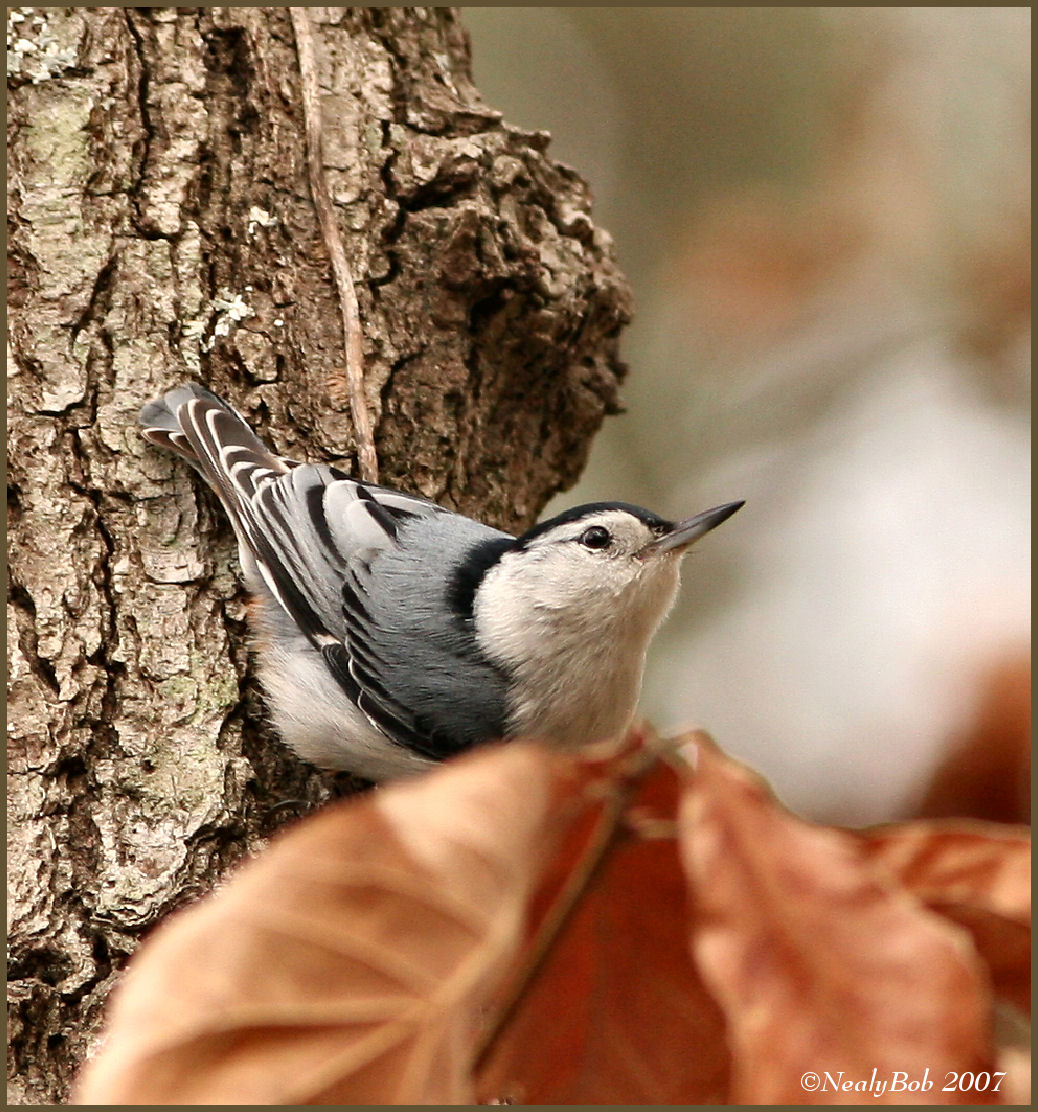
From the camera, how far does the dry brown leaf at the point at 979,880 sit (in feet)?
2.72

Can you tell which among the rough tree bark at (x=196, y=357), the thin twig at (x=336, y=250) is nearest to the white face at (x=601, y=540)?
the rough tree bark at (x=196, y=357)

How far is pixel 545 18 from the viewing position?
230 inches

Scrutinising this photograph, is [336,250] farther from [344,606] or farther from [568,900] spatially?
[568,900]

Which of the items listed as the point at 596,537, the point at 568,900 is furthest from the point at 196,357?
the point at 568,900

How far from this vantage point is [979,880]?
2.77ft

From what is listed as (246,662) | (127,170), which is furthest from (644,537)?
(127,170)

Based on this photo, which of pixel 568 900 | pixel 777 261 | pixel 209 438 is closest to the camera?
pixel 568 900

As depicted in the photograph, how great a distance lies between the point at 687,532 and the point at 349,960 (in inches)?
64.7

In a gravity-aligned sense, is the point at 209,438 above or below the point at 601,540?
above

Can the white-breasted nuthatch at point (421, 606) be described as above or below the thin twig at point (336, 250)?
below

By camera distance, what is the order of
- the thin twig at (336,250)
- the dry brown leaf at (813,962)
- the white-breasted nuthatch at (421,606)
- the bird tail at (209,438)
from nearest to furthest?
the dry brown leaf at (813,962) → the bird tail at (209,438) → the white-breasted nuthatch at (421,606) → the thin twig at (336,250)

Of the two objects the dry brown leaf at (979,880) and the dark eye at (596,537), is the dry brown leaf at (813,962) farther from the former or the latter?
the dark eye at (596,537)

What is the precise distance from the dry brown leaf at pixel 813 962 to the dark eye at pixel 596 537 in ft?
5.36

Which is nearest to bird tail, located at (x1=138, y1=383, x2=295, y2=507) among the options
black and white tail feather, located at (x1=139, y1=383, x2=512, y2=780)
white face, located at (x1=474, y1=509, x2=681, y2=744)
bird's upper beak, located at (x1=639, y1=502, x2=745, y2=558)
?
black and white tail feather, located at (x1=139, y1=383, x2=512, y2=780)
